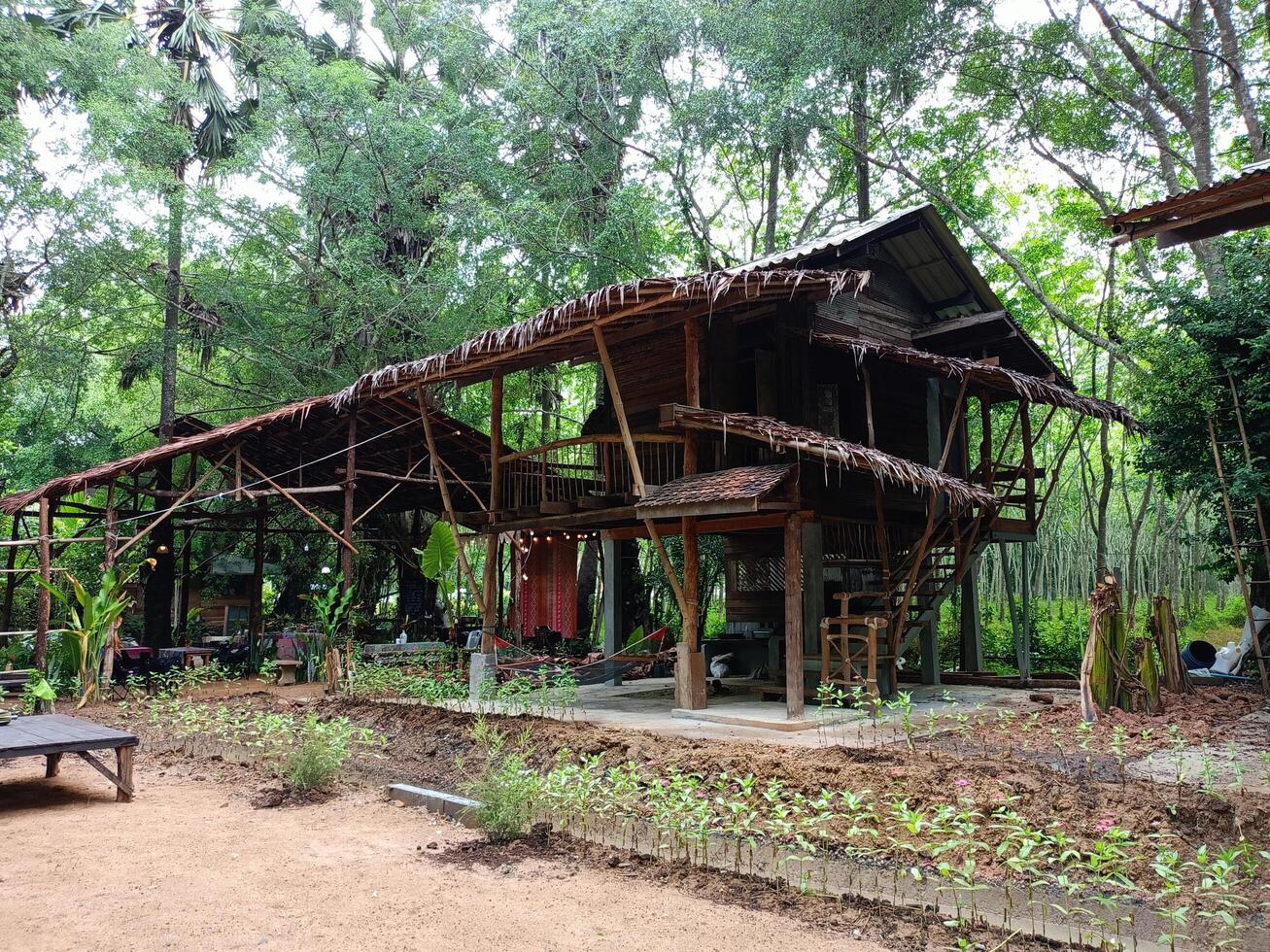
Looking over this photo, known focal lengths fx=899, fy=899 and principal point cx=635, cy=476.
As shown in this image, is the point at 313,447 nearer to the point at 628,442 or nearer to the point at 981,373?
the point at 628,442

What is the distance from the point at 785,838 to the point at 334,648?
8.15 m

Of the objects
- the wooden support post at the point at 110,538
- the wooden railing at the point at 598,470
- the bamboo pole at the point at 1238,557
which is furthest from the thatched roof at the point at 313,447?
the bamboo pole at the point at 1238,557

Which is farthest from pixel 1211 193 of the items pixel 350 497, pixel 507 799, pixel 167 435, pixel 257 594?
pixel 167 435

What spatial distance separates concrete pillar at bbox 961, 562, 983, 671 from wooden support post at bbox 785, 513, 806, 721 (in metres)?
5.01

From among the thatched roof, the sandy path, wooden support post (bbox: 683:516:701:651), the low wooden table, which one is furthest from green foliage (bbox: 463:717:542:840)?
the thatched roof

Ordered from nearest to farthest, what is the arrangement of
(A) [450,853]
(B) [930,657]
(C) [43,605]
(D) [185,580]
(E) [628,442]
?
(A) [450,853] < (E) [628,442] < (C) [43,605] < (B) [930,657] < (D) [185,580]

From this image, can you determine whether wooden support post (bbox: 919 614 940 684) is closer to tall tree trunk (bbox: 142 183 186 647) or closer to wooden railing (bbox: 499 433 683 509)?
wooden railing (bbox: 499 433 683 509)

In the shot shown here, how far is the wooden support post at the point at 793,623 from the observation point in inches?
337

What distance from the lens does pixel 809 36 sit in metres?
15.5

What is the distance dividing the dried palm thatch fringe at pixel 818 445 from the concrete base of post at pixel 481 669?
13.6 feet

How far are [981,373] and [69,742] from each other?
9.54m

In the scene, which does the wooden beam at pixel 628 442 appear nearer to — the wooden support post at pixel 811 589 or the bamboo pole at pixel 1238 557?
the wooden support post at pixel 811 589

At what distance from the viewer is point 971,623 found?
43.8ft

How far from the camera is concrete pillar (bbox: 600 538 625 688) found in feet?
43.4
